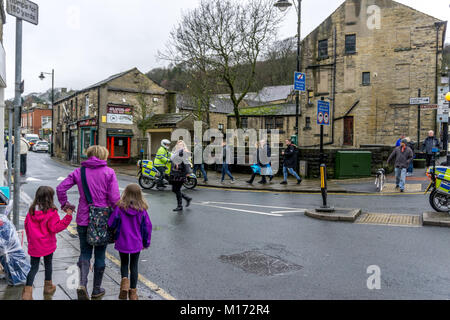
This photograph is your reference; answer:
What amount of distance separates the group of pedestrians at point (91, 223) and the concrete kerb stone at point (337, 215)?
225 inches

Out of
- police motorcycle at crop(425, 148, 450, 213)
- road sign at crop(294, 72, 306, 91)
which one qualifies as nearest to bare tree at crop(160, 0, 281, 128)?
road sign at crop(294, 72, 306, 91)

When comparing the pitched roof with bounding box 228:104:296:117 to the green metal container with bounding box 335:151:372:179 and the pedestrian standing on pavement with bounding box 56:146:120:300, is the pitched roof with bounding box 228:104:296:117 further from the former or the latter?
the pedestrian standing on pavement with bounding box 56:146:120:300

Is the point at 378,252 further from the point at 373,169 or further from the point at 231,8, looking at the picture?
the point at 231,8

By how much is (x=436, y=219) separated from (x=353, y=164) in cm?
953

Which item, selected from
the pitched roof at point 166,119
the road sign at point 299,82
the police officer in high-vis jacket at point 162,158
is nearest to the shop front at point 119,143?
the pitched roof at point 166,119

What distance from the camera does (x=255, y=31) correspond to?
21.0 m

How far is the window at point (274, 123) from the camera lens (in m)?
37.3

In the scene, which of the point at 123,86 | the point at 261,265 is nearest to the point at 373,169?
the point at 261,265

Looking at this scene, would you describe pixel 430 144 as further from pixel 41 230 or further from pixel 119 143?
pixel 119 143

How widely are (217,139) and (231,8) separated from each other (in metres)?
10.9

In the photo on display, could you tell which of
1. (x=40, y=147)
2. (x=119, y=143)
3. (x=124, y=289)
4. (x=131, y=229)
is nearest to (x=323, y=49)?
(x=119, y=143)

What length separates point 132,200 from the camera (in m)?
4.40

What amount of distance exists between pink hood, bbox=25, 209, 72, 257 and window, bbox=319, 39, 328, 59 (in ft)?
104

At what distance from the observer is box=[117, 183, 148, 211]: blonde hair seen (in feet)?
14.4
